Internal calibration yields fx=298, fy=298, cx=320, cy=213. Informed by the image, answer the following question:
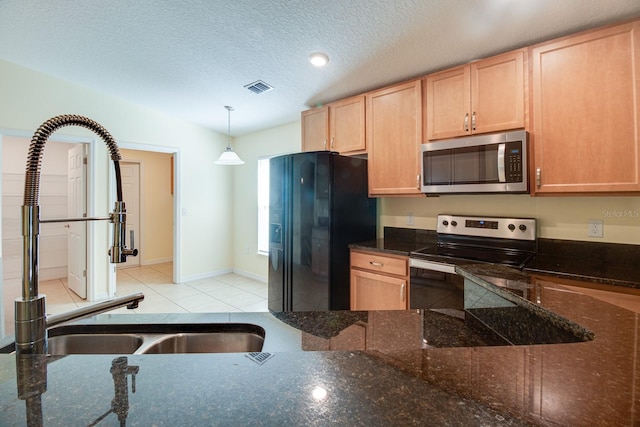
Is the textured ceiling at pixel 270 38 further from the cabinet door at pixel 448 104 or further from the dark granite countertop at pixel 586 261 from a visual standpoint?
the dark granite countertop at pixel 586 261

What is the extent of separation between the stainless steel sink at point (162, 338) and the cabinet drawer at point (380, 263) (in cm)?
165

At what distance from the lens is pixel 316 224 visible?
105 inches

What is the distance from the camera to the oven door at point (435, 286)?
2.01 m

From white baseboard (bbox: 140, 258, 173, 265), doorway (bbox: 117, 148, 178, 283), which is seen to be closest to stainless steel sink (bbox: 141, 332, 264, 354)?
doorway (bbox: 117, 148, 178, 283)

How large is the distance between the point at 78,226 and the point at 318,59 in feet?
12.5

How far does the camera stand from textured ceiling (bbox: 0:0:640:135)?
1.81m

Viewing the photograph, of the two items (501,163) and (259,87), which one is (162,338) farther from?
(259,87)

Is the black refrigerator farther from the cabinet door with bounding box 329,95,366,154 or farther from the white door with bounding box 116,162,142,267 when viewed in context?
the white door with bounding box 116,162,142,267

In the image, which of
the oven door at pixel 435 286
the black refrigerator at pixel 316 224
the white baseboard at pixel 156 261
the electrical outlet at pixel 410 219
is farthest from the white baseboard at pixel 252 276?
the oven door at pixel 435 286

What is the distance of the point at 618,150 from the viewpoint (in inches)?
67.9

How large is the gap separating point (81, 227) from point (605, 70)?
532 cm

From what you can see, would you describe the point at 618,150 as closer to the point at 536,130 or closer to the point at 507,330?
the point at 536,130

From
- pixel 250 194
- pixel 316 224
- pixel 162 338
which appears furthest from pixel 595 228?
pixel 250 194

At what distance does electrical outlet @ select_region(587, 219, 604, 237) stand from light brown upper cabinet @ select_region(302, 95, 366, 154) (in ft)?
5.87
